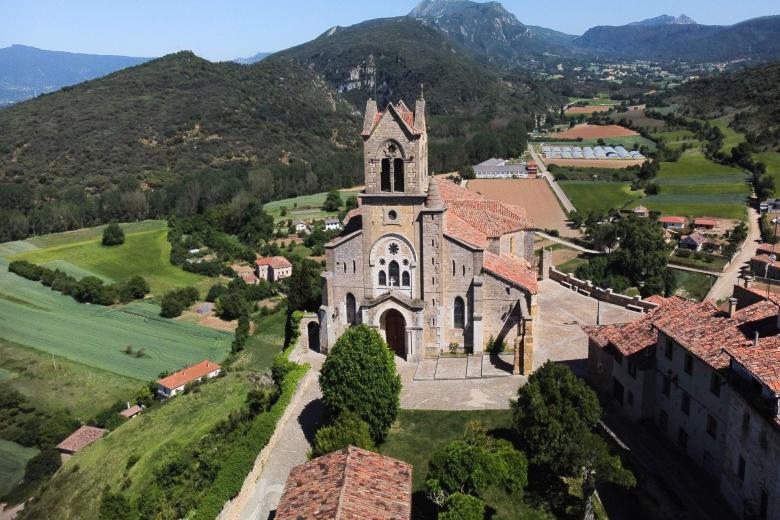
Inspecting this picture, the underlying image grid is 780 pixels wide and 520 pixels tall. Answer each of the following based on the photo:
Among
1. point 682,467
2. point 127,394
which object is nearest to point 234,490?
point 682,467

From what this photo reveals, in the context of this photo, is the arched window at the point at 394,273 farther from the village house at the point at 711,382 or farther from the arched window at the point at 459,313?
the village house at the point at 711,382

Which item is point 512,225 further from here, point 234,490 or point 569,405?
point 234,490

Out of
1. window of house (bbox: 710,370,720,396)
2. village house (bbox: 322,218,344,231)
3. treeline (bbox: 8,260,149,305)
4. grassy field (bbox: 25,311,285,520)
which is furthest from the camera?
village house (bbox: 322,218,344,231)

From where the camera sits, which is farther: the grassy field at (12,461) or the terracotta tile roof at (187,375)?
the terracotta tile roof at (187,375)

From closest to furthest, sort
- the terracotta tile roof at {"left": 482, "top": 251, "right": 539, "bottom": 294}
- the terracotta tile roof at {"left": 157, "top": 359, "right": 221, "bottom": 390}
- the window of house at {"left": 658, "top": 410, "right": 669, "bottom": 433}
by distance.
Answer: the window of house at {"left": 658, "top": 410, "right": 669, "bottom": 433}, the terracotta tile roof at {"left": 482, "top": 251, "right": 539, "bottom": 294}, the terracotta tile roof at {"left": 157, "top": 359, "right": 221, "bottom": 390}

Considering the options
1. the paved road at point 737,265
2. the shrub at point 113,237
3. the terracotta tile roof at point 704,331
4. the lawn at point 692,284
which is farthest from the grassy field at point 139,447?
the shrub at point 113,237

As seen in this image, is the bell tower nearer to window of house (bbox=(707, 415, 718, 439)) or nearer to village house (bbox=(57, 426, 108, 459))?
window of house (bbox=(707, 415, 718, 439))

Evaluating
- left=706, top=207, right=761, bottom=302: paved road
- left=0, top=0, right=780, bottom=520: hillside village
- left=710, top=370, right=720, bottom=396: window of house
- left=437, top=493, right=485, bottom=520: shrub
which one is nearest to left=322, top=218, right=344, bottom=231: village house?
left=0, top=0, right=780, bottom=520: hillside village

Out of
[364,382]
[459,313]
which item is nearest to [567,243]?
[459,313]
